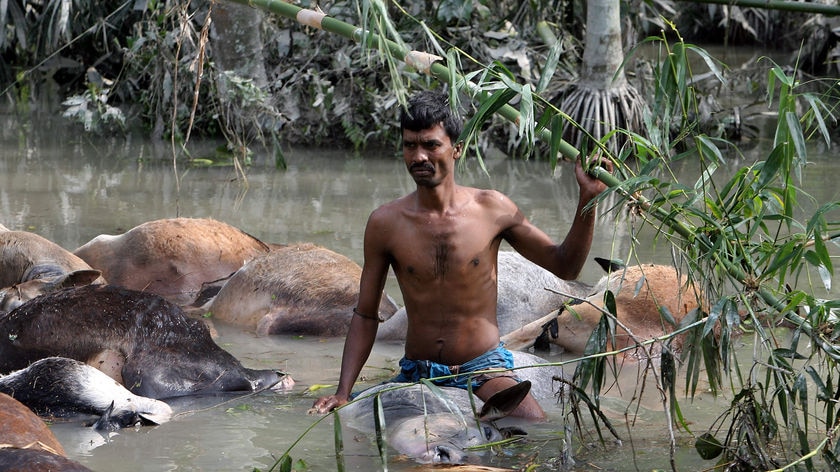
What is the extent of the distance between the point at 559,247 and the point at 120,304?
72.1 inches

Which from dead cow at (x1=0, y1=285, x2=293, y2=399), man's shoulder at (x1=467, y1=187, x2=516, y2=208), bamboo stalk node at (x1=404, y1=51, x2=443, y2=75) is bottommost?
dead cow at (x1=0, y1=285, x2=293, y2=399)

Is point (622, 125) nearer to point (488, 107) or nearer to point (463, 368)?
point (463, 368)

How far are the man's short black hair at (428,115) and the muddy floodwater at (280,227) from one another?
2.08 ft

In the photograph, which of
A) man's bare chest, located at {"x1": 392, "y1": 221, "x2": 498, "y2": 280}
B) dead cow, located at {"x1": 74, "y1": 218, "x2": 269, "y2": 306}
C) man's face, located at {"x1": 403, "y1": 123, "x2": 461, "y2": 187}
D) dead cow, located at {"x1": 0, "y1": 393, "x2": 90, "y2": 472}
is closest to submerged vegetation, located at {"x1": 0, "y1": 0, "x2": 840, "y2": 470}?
man's face, located at {"x1": 403, "y1": 123, "x2": 461, "y2": 187}

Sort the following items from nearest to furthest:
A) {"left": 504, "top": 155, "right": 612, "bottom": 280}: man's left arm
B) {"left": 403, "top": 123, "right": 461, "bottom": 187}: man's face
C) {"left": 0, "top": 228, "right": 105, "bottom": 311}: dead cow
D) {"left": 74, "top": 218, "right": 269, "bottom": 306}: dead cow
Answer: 1. {"left": 504, "top": 155, "right": 612, "bottom": 280}: man's left arm
2. {"left": 403, "top": 123, "right": 461, "bottom": 187}: man's face
3. {"left": 0, "top": 228, "right": 105, "bottom": 311}: dead cow
4. {"left": 74, "top": 218, "right": 269, "bottom": 306}: dead cow

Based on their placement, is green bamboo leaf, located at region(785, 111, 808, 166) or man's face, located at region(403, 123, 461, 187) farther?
man's face, located at region(403, 123, 461, 187)

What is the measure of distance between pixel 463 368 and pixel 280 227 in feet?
12.6

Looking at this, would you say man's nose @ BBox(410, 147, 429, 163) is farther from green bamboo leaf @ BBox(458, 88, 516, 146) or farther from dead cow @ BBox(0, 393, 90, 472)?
dead cow @ BBox(0, 393, 90, 472)

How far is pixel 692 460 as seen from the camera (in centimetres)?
350

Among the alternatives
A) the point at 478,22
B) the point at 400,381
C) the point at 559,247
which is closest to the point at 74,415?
the point at 400,381

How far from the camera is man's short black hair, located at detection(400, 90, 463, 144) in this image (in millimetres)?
3605

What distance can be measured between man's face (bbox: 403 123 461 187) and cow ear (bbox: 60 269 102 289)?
207cm

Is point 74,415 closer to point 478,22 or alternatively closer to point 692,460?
point 692,460

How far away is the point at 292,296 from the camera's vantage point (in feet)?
17.8
